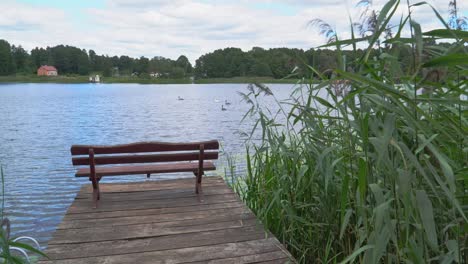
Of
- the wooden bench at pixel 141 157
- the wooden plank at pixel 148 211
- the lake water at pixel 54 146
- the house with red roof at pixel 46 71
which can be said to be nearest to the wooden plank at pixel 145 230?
the wooden plank at pixel 148 211

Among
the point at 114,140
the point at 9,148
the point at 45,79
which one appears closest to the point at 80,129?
the point at 114,140

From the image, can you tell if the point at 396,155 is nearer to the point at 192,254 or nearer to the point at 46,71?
the point at 192,254

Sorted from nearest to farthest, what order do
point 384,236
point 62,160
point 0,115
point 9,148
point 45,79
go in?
point 384,236, point 62,160, point 9,148, point 0,115, point 45,79

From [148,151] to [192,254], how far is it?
1.75 metres

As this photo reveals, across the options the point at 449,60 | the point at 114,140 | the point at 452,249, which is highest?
the point at 449,60

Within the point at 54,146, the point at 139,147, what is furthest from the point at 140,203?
the point at 54,146

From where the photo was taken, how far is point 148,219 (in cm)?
394

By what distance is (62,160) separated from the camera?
10547 mm

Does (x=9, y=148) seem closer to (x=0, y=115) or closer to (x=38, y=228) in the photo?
(x=38, y=228)

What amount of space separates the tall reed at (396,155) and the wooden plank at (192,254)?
355mm

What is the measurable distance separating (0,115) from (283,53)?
2374 centimetres

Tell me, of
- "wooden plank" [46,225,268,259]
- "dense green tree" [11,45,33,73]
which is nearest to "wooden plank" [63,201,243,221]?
"wooden plank" [46,225,268,259]

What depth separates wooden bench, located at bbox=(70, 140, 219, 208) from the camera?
4.36 meters

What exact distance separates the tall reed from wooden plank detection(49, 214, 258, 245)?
2.86ft
